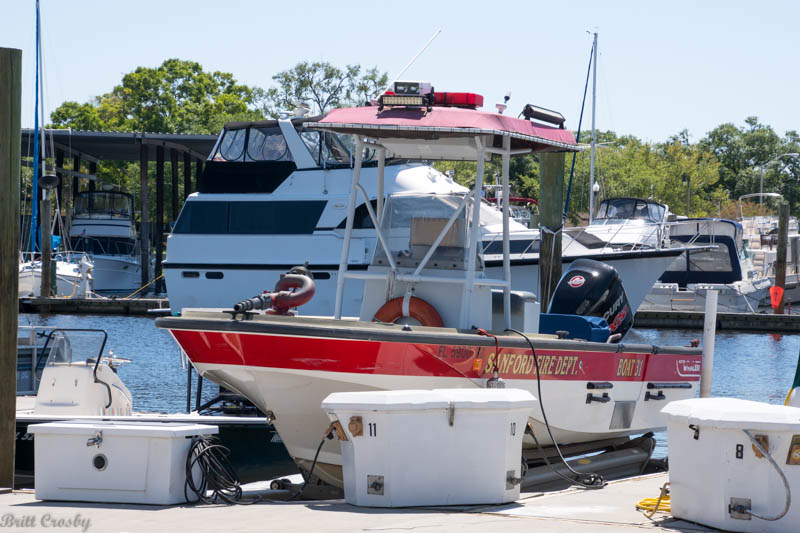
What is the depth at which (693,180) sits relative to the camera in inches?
2734

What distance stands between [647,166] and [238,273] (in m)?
48.5

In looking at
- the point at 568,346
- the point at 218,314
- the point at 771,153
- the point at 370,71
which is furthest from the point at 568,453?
the point at 771,153

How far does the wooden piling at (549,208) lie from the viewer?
653 inches

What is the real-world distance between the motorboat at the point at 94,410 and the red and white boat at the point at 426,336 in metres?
2.07

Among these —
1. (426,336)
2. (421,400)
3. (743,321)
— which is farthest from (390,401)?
(743,321)

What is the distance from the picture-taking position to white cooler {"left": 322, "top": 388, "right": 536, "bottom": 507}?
6895 mm

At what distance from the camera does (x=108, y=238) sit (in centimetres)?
5016

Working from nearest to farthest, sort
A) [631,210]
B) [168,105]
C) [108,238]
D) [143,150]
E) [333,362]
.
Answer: [333,362]
[631,210]
[143,150]
[108,238]
[168,105]

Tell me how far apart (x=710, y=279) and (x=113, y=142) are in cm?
2667

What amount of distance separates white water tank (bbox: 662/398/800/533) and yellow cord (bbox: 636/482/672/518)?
1.09ft

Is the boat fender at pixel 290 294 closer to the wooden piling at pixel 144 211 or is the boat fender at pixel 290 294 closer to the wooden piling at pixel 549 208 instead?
the wooden piling at pixel 549 208

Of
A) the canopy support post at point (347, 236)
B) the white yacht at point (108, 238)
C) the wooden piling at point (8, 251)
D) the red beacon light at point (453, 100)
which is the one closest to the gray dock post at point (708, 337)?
the red beacon light at point (453, 100)

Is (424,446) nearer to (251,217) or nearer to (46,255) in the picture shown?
(251,217)

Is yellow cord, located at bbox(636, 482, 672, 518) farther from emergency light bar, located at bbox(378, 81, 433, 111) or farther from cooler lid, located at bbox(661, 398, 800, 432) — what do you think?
emergency light bar, located at bbox(378, 81, 433, 111)
